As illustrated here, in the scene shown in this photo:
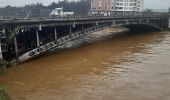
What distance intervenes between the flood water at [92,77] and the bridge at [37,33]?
1780 mm

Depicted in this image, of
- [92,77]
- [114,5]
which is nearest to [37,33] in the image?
[92,77]

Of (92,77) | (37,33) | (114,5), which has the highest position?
(114,5)

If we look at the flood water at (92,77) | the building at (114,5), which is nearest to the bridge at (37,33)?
the flood water at (92,77)

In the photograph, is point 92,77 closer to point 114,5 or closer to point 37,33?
point 37,33

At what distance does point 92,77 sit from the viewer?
30.9 m

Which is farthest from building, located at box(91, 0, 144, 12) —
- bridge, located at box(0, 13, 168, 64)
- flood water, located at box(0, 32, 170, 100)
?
flood water, located at box(0, 32, 170, 100)

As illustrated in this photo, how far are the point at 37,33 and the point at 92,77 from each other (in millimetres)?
11354

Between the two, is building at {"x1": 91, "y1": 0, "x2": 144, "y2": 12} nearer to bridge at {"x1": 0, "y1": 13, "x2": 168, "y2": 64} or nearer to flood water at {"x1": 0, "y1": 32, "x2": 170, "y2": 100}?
bridge at {"x1": 0, "y1": 13, "x2": 168, "y2": 64}

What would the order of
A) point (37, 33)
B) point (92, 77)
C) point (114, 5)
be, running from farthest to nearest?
point (114, 5), point (37, 33), point (92, 77)

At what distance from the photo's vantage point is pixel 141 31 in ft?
271

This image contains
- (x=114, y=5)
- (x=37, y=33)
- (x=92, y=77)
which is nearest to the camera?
(x=92, y=77)

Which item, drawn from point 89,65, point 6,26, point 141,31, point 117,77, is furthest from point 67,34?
point 141,31

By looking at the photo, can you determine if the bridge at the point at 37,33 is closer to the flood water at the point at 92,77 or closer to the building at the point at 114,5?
the flood water at the point at 92,77

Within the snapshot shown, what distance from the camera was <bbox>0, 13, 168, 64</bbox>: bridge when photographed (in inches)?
1371
